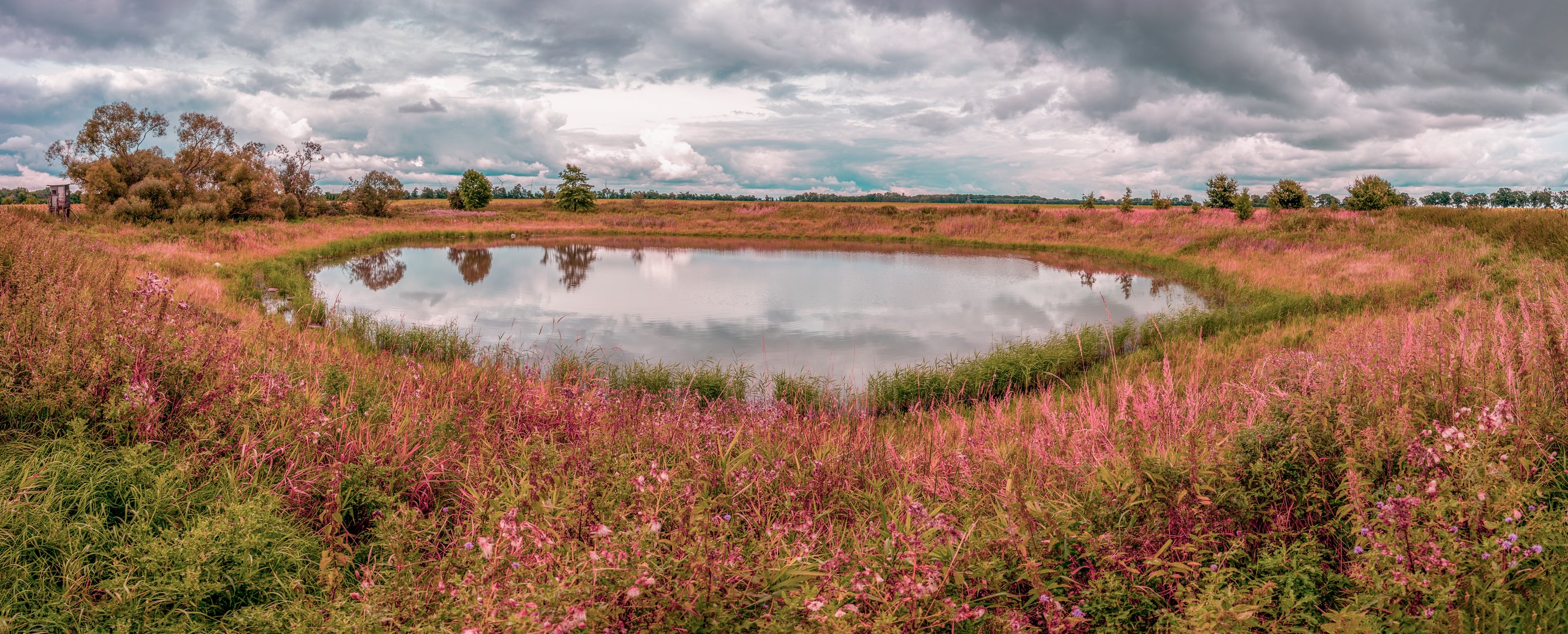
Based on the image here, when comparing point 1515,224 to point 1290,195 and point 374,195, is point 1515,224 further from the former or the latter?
point 374,195

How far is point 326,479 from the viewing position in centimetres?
420

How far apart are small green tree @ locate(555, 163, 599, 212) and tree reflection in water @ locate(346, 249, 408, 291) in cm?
3861

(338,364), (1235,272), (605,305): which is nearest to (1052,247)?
(1235,272)

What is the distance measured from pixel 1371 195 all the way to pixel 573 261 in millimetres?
39479

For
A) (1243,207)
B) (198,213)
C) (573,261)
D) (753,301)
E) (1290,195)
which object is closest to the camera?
(753,301)

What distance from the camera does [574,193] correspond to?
68.1 m

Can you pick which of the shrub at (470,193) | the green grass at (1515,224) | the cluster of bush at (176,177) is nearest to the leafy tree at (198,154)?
the cluster of bush at (176,177)

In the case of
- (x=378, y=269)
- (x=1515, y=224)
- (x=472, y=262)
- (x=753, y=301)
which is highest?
(x=1515, y=224)

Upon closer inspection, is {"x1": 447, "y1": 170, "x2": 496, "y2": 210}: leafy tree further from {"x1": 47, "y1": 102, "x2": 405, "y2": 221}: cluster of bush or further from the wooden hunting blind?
the wooden hunting blind

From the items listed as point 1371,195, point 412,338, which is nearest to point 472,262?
point 412,338

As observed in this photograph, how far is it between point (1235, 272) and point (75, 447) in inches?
950

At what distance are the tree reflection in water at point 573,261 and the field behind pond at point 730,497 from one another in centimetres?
1322

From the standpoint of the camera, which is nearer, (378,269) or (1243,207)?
(378,269)

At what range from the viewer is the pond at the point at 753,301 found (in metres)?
11.8
